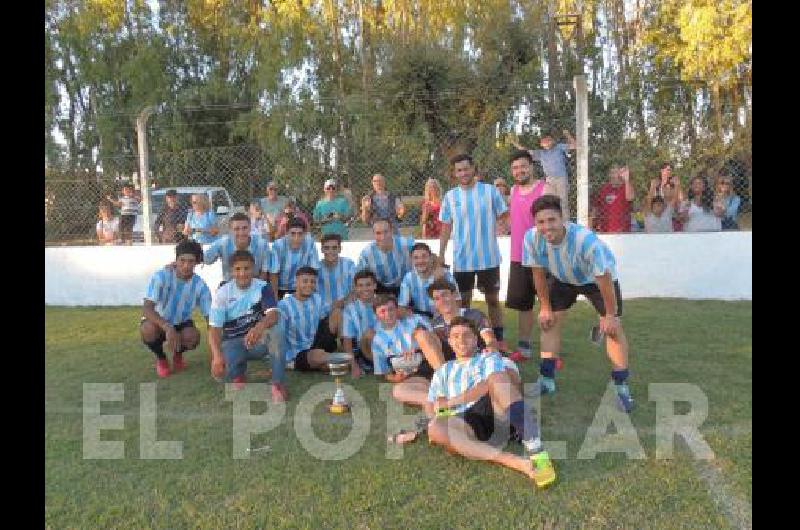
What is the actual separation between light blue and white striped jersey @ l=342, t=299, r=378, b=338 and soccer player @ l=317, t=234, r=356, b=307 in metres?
0.42

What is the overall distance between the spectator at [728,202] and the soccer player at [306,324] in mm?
5463

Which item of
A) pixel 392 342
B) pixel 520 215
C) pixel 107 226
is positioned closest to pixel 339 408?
pixel 392 342

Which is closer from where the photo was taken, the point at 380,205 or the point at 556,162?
the point at 556,162

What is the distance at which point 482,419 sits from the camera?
3.82 meters

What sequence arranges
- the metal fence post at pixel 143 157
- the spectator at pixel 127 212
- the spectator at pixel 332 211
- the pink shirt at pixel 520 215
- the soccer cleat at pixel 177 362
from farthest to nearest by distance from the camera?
the spectator at pixel 127 212 < the metal fence post at pixel 143 157 < the spectator at pixel 332 211 < the soccer cleat at pixel 177 362 < the pink shirt at pixel 520 215

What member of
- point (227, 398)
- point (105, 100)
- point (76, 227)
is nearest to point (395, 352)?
point (227, 398)

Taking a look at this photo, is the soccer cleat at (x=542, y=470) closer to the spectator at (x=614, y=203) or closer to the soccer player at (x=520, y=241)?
the soccer player at (x=520, y=241)

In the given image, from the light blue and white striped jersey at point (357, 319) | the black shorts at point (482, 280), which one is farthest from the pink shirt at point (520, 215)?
the light blue and white striped jersey at point (357, 319)

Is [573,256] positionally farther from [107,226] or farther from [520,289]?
[107,226]

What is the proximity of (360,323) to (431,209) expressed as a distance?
3.52m

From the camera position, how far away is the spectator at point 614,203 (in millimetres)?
8422

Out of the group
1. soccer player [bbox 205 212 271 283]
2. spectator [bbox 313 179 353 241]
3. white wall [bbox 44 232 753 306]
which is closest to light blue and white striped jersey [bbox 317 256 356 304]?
soccer player [bbox 205 212 271 283]

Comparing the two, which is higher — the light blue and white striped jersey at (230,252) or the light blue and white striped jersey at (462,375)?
the light blue and white striped jersey at (230,252)

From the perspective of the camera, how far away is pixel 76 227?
999 centimetres
